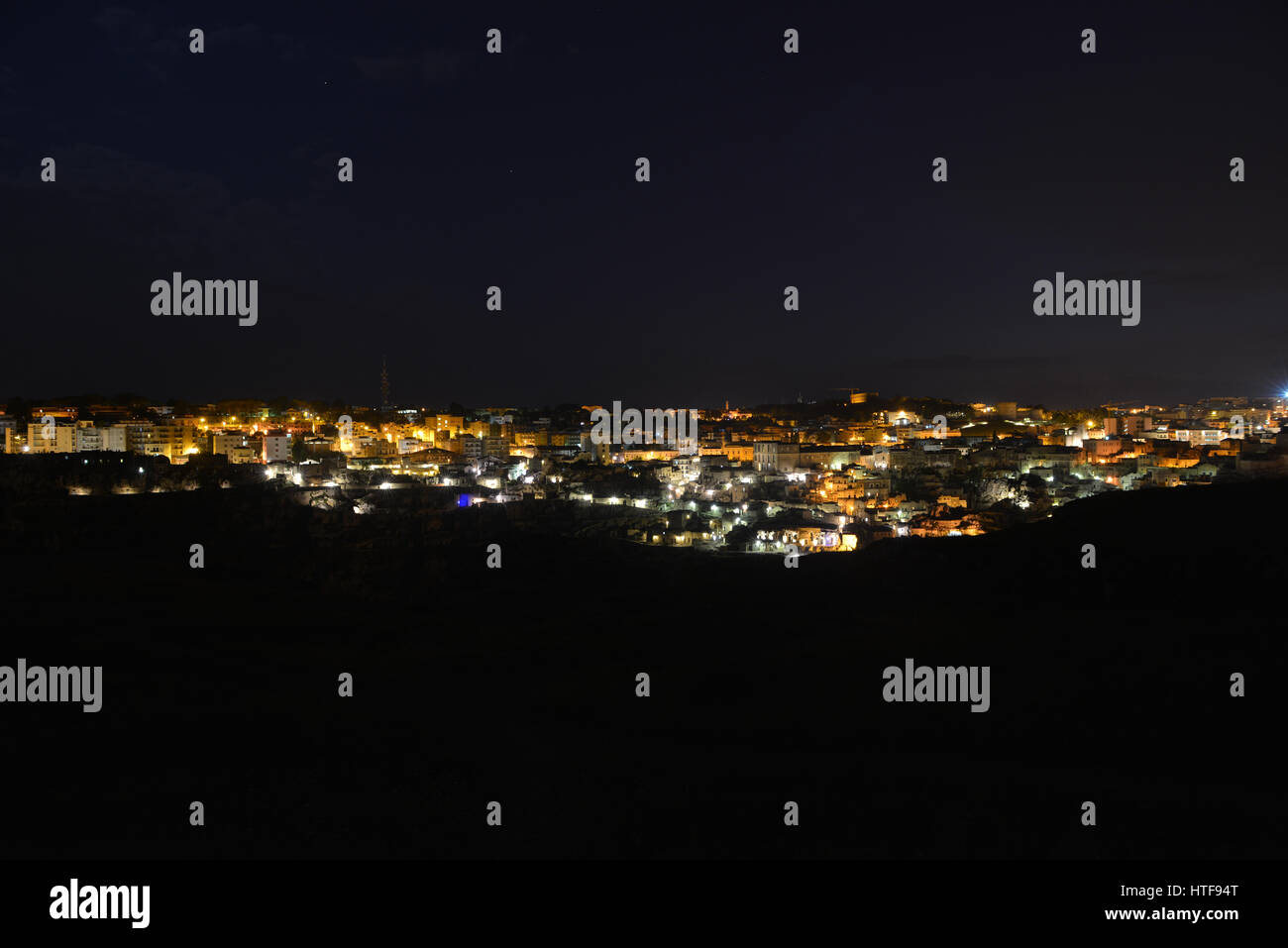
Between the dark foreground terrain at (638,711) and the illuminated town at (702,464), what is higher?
the illuminated town at (702,464)

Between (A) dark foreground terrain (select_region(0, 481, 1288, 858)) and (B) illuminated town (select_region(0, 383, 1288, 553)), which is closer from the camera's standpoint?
(A) dark foreground terrain (select_region(0, 481, 1288, 858))

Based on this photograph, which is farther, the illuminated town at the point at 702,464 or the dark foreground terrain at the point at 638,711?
the illuminated town at the point at 702,464

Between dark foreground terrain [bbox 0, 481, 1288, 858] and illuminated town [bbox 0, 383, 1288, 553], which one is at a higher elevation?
illuminated town [bbox 0, 383, 1288, 553]
